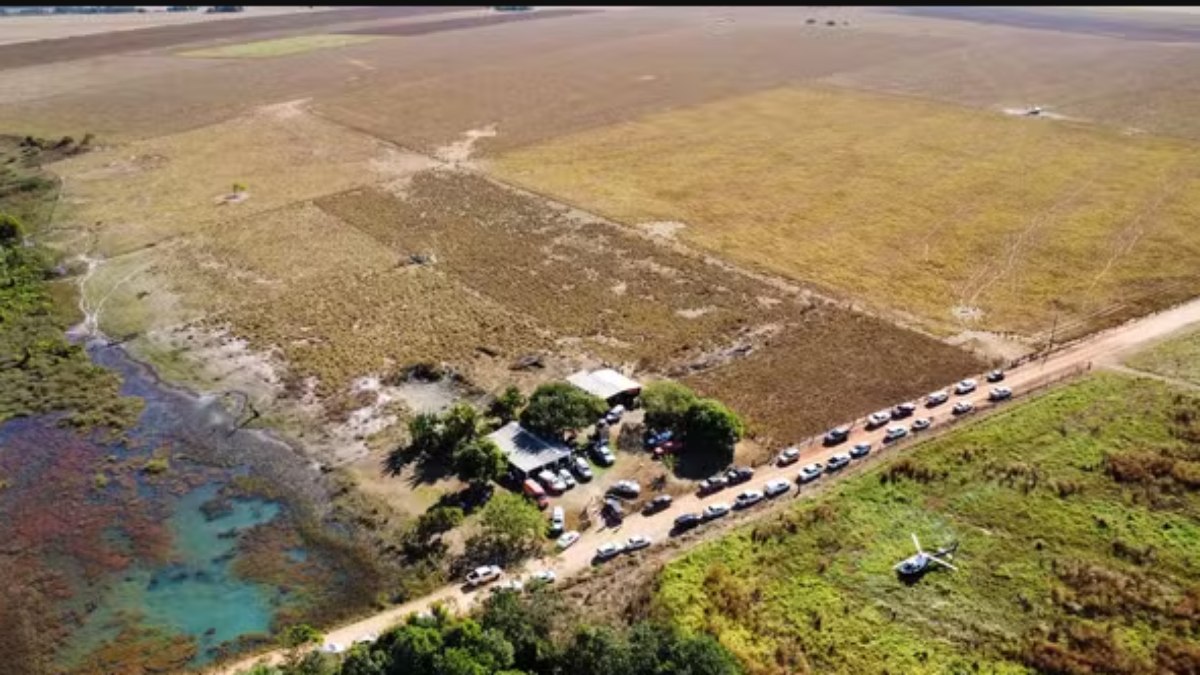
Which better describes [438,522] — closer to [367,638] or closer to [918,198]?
[367,638]

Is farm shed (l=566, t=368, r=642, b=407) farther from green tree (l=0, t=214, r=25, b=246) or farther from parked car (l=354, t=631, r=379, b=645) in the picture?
green tree (l=0, t=214, r=25, b=246)

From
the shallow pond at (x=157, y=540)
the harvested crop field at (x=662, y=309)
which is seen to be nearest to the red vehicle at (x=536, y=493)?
the shallow pond at (x=157, y=540)

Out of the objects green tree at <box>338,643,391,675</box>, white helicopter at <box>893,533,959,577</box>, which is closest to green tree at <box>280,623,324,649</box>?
green tree at <box>338,643,391,675</box>

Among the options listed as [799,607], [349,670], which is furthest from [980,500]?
[349,670]

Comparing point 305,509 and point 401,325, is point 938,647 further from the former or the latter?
point 401,325

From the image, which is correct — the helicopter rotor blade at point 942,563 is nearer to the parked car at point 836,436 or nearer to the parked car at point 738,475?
the parked car at point 738,475

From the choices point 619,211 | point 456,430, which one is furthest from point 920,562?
point 619,211
